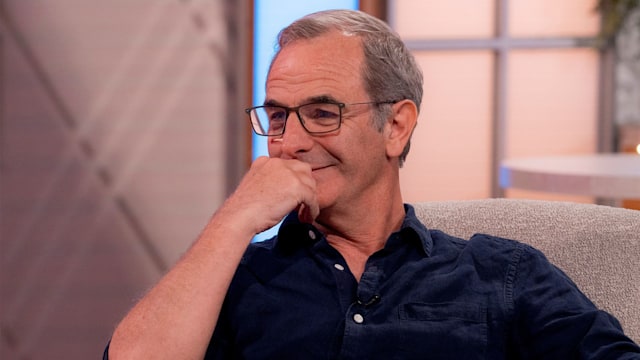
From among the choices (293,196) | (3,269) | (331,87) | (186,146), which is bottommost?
(3,269)

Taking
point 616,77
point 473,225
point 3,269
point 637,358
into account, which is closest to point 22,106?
point 3,269

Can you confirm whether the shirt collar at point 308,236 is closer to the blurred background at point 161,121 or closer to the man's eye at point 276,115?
the man's eye at point 276,115

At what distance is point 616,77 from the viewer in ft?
12.1

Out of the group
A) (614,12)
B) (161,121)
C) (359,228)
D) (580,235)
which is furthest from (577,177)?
(161,121)

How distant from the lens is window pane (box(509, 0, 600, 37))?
371cm

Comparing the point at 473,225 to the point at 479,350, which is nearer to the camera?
the point at 479,350

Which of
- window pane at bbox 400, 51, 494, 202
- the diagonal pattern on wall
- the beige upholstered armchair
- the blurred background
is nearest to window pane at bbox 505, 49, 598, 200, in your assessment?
the blurred background

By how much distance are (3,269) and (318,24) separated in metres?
2.80

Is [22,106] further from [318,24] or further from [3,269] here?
[318,24]

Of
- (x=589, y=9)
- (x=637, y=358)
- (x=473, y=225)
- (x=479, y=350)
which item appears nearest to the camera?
(x=637, y=358)

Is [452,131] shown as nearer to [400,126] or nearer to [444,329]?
[400,126]

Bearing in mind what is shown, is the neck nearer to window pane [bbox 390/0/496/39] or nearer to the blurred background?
the blurred background

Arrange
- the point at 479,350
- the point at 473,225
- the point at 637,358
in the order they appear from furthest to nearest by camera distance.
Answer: the point at 473,225 → the point at 479,350 → the point at 637,358

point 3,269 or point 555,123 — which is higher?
point 555,123
